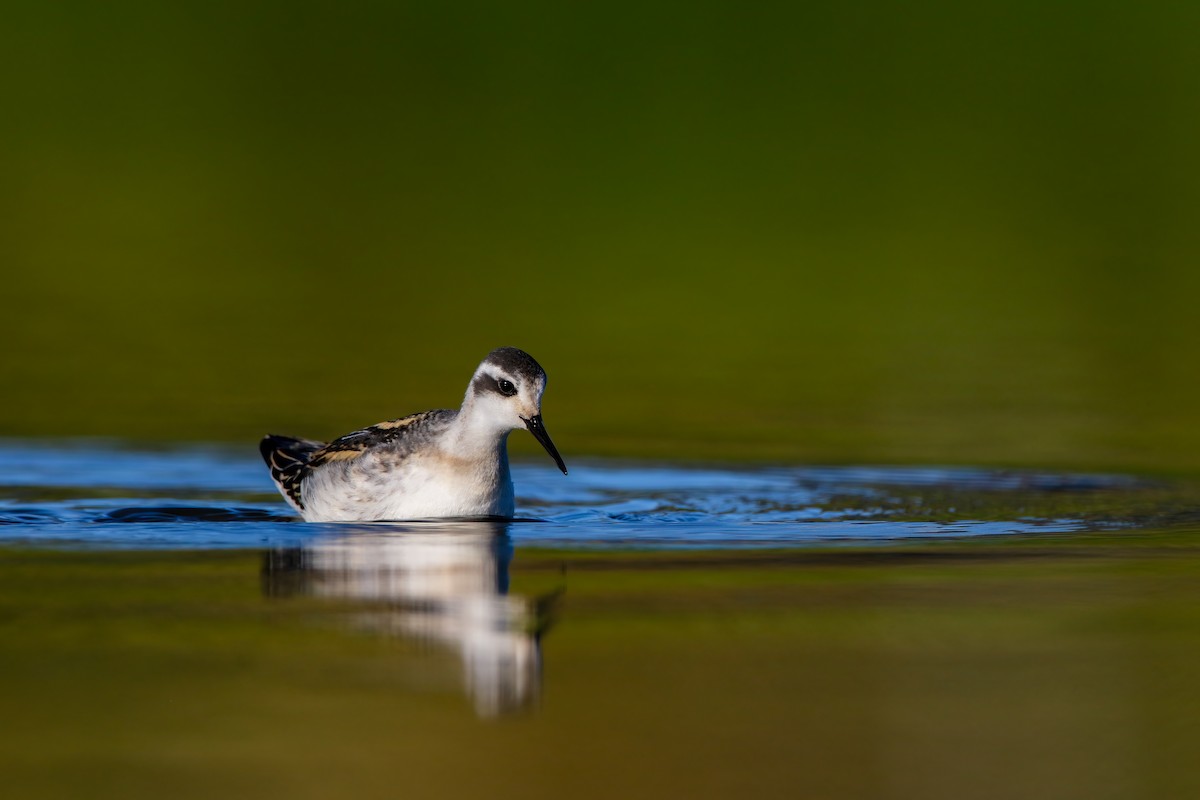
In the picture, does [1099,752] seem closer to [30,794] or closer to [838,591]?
[838,591]

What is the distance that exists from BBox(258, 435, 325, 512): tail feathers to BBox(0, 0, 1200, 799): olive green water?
165cm

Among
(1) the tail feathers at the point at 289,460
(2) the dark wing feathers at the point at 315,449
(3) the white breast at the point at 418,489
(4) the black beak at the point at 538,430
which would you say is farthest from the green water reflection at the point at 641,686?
(1) the tail feathers at the point at 289,460

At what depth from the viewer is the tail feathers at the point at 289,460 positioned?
1318cm

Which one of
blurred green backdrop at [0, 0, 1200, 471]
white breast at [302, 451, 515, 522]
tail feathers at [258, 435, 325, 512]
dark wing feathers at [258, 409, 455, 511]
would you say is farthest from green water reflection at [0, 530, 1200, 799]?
blurred green backdrop at [0, 0, 1200, 471]

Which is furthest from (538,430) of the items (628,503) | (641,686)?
(641,686)

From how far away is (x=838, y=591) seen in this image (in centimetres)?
989

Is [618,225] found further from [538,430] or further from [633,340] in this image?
[538,430]

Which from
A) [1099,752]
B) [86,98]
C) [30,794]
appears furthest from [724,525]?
[86,98]

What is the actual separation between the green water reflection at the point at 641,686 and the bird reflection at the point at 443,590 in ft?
0.30

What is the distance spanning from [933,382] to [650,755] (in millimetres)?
12606

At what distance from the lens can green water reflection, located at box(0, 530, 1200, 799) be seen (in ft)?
22.6

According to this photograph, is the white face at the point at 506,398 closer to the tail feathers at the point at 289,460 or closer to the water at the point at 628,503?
the water at the point at 628,503

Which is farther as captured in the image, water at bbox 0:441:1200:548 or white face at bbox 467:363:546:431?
white face at bbox 467:363:546:431

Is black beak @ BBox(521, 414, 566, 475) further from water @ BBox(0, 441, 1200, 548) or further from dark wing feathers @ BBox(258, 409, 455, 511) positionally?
dark wing feathers @ BBox(258, 409, 455, 511)
